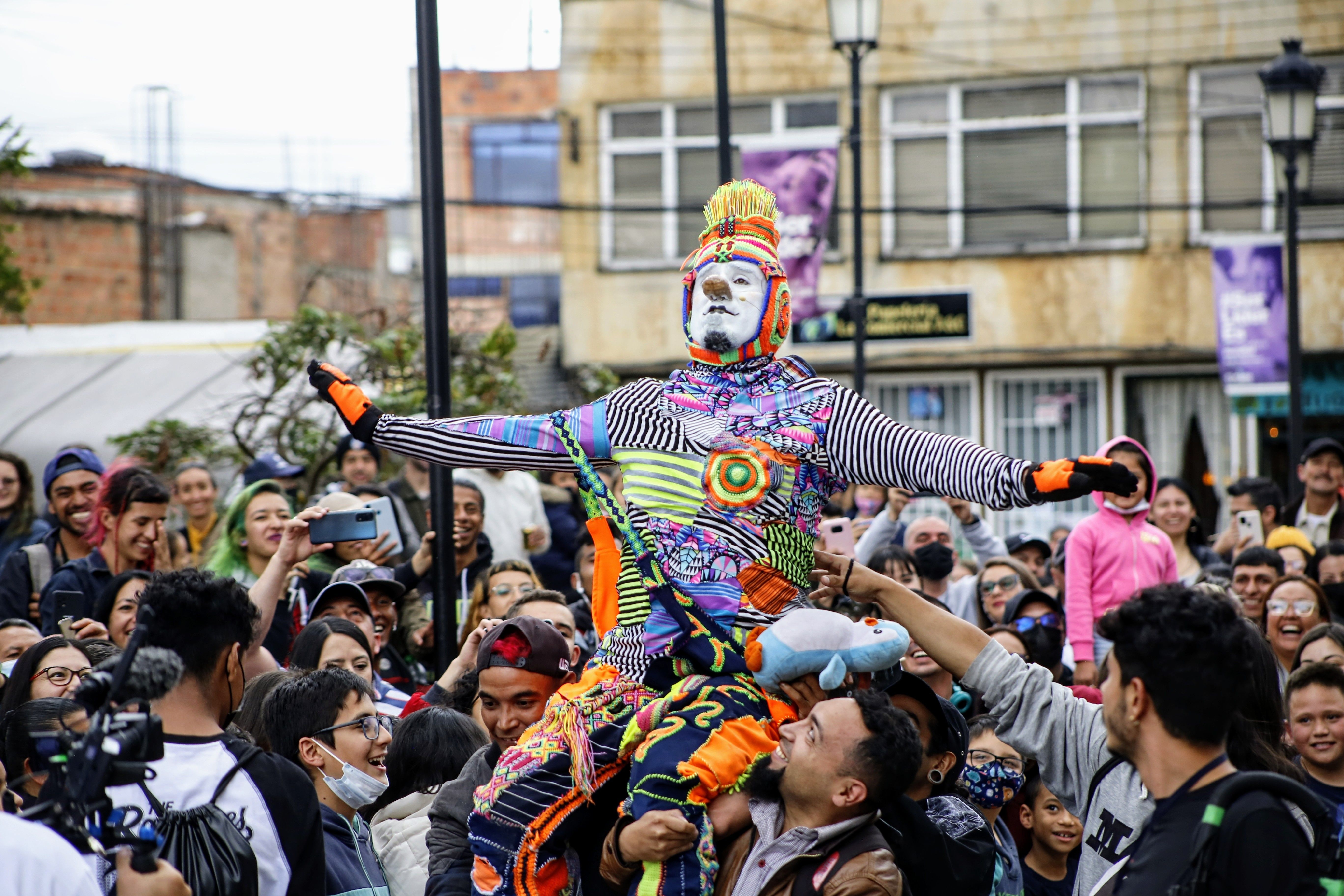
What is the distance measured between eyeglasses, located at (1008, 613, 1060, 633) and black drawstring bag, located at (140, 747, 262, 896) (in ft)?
12.8

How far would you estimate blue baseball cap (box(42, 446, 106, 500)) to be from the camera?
21.6ft

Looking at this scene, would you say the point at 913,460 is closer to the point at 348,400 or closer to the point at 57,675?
the point at 348,400

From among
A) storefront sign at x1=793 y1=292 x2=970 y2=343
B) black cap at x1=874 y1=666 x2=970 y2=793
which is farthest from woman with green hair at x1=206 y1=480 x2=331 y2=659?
storefront sign at x1=793 y1=292 x2=970 y2=343

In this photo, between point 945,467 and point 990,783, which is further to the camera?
point 990,783

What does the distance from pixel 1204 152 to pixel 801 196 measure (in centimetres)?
499

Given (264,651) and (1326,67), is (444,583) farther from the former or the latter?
(1326,67)

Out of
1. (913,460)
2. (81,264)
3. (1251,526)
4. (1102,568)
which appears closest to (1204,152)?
(1251,526)

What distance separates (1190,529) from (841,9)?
14.7 ft

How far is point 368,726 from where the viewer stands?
4.26 meters

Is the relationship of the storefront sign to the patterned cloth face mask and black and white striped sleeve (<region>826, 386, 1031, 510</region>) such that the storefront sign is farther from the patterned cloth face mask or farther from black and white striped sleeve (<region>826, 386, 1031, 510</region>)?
black and white striped sleeve (<region>826, 386, 1031, 510</region>)

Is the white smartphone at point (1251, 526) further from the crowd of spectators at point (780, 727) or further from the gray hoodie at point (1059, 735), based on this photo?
the gray hoodie at point (1059, 735)

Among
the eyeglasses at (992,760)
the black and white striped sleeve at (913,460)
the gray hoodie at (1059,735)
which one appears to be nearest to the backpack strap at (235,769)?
the black and white striped sleeve at (913,460)

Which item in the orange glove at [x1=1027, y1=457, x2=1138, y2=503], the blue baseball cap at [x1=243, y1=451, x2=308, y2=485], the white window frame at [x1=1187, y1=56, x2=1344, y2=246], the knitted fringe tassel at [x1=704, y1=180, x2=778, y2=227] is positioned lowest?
the blue baseball cap at [x1=243, y1=451, x2=308, y2=485]

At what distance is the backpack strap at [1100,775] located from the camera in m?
3.37
